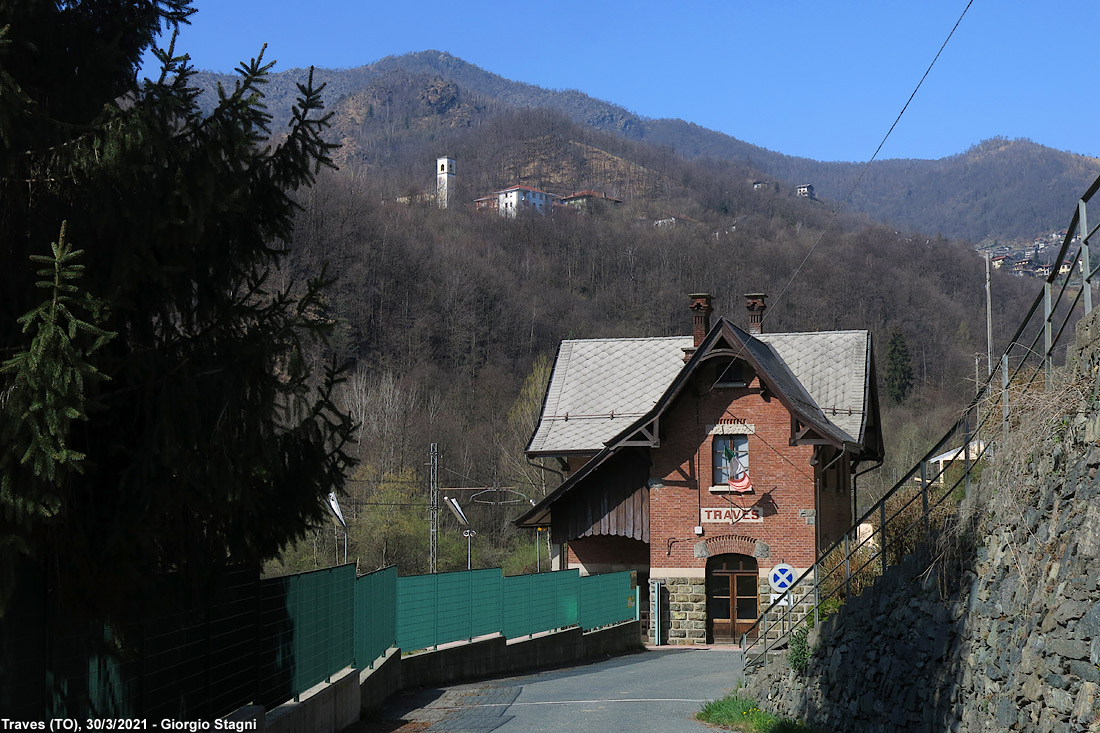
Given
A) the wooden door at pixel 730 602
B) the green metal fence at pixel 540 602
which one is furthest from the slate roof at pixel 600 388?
the green metal fence at pixel 540 602

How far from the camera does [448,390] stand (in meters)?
81.6

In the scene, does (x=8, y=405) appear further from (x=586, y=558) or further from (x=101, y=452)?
(x=586, y=558)

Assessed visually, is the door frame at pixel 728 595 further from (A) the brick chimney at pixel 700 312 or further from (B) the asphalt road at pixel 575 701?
(A) the brick chimney at pixel 700 312

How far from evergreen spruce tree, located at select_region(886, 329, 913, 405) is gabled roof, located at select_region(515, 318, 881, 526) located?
44915 millimetres

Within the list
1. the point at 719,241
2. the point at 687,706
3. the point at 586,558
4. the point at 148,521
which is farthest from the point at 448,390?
the point at 148,521

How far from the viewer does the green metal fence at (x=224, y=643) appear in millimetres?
7129

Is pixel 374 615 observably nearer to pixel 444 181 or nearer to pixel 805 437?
pixel 805 437

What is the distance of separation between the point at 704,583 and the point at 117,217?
2649 cm

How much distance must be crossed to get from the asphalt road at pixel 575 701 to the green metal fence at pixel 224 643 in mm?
1047

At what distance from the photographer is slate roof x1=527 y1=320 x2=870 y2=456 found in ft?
112

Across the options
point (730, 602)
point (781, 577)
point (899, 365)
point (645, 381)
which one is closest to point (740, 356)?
point (645, 381)

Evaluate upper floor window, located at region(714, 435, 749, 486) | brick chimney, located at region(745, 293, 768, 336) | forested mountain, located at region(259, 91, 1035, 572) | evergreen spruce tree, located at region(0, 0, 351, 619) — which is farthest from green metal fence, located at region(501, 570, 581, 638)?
forested mountain, located at region(259, 91, 1035, 572)

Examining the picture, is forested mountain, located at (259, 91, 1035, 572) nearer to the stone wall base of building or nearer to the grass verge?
the stone wall base of building

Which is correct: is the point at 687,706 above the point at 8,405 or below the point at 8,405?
below
